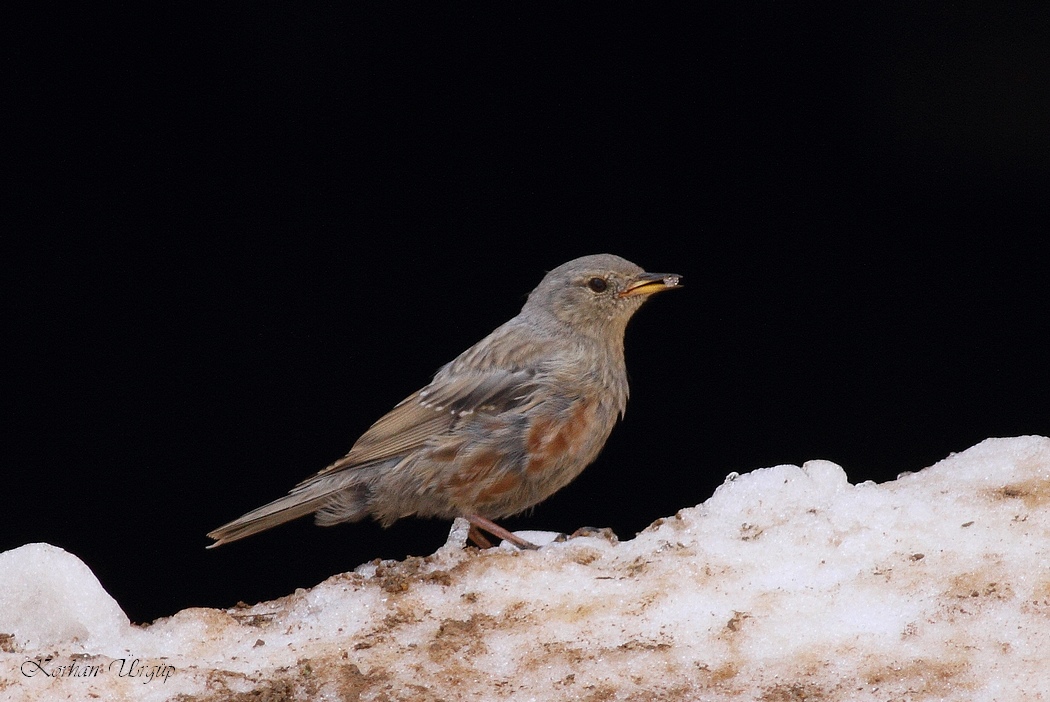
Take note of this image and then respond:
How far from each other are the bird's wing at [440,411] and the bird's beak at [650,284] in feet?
1.89

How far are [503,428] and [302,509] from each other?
2.99ft

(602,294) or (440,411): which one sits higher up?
(602,294)

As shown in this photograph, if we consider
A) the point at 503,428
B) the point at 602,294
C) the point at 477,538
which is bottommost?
the point at 477,538

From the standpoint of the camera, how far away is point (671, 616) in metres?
3.63

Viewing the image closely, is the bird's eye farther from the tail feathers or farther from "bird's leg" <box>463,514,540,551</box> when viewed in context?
the tail feathers

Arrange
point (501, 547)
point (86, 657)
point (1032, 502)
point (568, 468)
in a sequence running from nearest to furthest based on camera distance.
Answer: point (86, 657)
point (1032, 502)
point (501, 547)
point (568, 468)

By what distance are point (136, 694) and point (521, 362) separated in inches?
89.9

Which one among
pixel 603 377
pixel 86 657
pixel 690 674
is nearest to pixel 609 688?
pixel 690 674

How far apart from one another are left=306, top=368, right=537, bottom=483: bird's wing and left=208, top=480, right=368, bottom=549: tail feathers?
0.09 metres

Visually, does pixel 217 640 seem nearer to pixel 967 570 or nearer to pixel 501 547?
pixel 501 547

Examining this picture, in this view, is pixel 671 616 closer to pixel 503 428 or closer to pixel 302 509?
pixel 503 428

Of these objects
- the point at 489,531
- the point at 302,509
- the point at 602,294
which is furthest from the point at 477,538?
the point at 602,294

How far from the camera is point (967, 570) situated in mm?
3625

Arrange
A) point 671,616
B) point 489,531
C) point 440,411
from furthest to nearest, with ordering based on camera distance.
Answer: point 440,411, point 489,531, point 671,616
